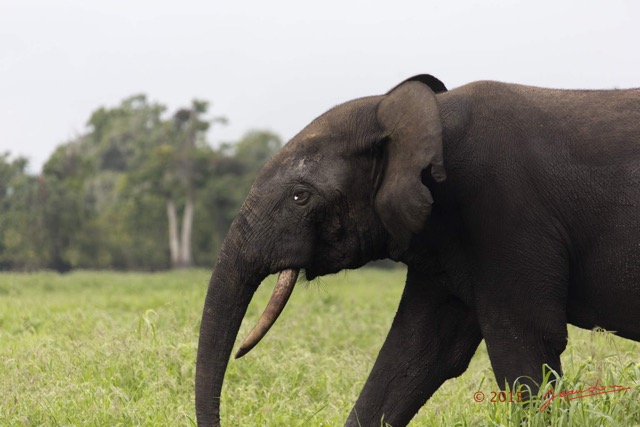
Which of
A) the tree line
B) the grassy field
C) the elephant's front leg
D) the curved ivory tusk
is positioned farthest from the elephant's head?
the tree line

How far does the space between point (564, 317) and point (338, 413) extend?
6.69 feet

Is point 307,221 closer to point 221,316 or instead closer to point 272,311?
point 272,311

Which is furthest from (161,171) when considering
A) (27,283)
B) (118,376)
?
(118,376)

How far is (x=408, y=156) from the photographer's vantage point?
14.0 ft

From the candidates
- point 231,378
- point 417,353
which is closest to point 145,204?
point 231,378

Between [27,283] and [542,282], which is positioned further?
[27,283]

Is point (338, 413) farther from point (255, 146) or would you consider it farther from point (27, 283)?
point (255, 146)

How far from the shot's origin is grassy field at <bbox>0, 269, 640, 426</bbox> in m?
4.82

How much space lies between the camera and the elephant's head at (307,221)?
14.8 feet

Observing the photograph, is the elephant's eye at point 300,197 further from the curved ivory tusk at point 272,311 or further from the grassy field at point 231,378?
the grassy field at point 231,378

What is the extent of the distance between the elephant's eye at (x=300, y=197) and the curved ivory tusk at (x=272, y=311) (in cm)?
32

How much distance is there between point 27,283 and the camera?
60.8ft

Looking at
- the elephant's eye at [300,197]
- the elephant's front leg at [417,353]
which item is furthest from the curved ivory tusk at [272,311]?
the elephant's front leg at [417,353]

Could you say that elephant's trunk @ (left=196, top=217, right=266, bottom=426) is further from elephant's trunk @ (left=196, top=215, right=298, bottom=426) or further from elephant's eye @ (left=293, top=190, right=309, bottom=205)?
elephant's eye @ (left=293, top=190, right=309, bottom=205)
